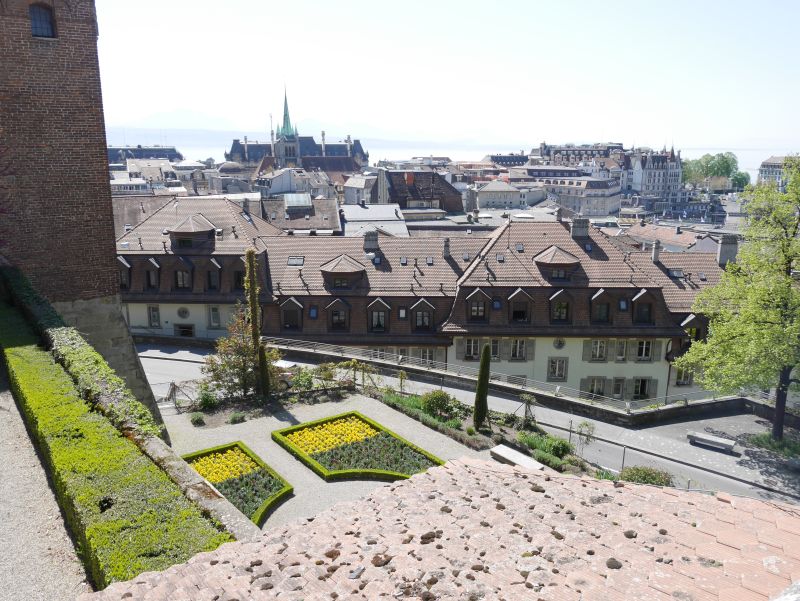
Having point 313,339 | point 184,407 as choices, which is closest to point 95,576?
point 184,407

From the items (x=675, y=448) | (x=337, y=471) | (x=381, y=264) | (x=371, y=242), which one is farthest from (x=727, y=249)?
(x=337, y=471)

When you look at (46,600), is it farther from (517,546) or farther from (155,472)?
(517,546)

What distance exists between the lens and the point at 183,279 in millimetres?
41812

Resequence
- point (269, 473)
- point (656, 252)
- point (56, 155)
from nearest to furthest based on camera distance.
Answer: point (56, 155) < point (269, 473) < point (656, 252)

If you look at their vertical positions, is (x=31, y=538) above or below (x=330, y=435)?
above

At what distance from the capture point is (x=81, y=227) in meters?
19.8

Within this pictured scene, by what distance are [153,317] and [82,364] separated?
2835 centimetres

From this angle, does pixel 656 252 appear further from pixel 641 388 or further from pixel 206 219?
pixel 206 219

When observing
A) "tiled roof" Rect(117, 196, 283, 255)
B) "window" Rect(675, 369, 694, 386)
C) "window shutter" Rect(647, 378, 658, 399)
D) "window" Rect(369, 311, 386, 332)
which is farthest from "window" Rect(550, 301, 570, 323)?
"tiled roof" Rect(117, 196, 283, 255)

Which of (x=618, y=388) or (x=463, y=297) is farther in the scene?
(x=618, y=388)

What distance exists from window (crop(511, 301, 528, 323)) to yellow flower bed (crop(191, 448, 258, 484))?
20614mm

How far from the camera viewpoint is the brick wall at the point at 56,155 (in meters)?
17.8

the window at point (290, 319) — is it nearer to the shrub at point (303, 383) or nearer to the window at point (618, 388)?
the shrub at point (303, 383)

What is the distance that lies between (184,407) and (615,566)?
22.9 metres
